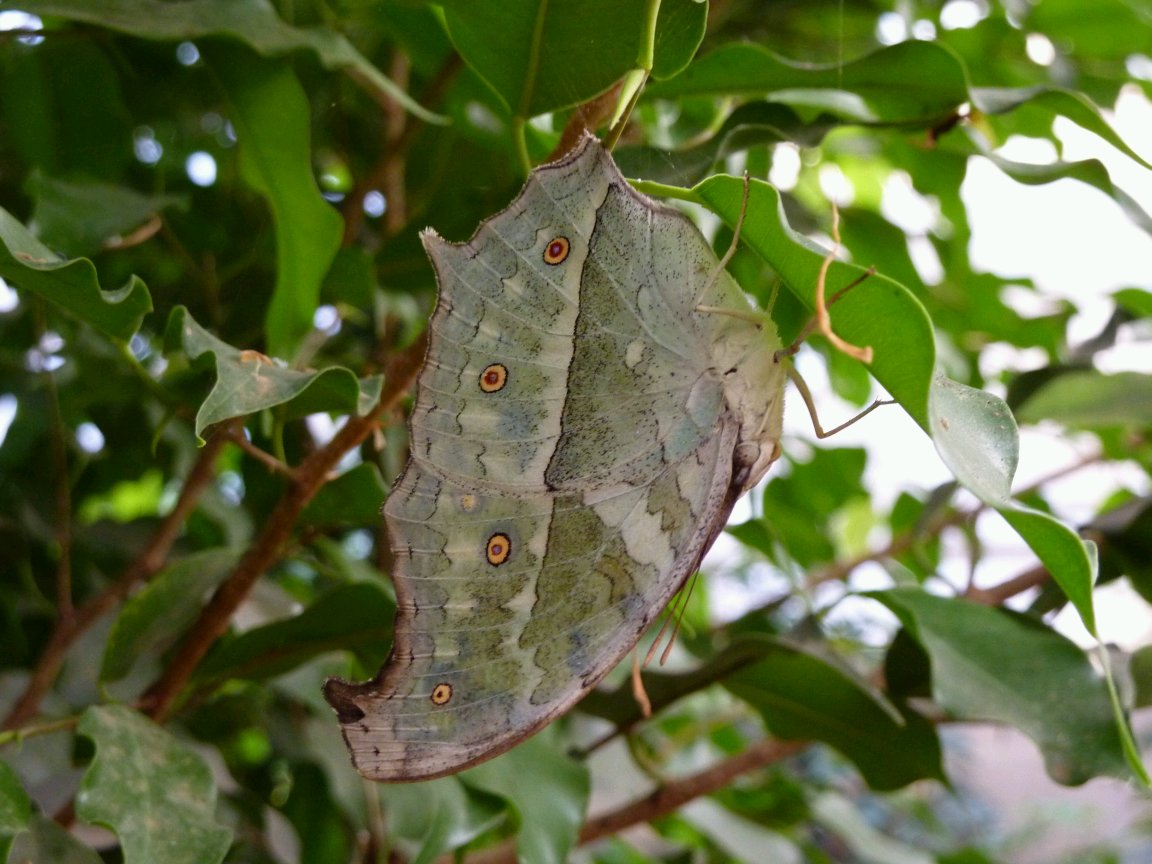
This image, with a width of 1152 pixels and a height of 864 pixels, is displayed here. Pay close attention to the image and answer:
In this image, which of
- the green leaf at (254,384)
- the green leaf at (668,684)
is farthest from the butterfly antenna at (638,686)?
the green leaf at (254,384)

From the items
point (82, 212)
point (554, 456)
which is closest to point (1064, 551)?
point (554, 456)

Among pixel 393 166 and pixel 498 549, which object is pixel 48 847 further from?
pixel 393 166

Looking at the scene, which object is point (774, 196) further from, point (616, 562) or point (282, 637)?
point (282, 637)

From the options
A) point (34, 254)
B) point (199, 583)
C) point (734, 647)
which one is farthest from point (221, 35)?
point (734, 647)

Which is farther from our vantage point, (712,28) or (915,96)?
(712,28)

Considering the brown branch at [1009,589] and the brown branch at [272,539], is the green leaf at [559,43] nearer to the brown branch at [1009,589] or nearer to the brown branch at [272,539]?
the brown branch at [272,539]
